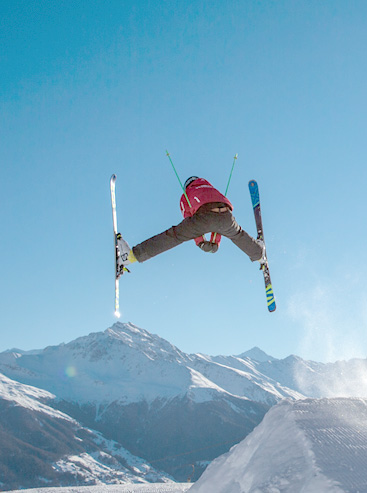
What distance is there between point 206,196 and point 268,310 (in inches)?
211

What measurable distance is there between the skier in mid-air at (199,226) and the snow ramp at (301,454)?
3768mm

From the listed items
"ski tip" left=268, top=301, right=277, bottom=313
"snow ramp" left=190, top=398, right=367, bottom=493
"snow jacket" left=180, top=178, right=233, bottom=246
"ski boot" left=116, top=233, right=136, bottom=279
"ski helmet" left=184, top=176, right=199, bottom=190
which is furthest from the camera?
"ski tip" left=268, top=301, right=277, bottom=313

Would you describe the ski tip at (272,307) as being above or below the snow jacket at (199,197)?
below

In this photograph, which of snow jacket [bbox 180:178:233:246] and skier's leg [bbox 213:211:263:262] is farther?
skier's leg [bbox 213:211:263:262]

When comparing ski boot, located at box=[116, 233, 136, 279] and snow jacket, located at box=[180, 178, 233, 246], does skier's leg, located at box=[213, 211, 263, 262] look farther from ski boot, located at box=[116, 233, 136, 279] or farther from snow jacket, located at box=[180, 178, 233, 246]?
ski boot, located at box=[116, 233, 136, 279]

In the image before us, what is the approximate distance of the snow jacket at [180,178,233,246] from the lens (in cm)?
762

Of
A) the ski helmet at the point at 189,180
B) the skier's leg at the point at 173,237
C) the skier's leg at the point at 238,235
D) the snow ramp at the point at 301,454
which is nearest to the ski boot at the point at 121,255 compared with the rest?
the skier's leg at the point at 173,237

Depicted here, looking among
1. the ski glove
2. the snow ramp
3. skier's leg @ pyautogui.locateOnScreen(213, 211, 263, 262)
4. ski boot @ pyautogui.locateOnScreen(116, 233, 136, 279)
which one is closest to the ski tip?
skier's leg @ pyautogui.locateOnScreen(213, 211, 263, 262)

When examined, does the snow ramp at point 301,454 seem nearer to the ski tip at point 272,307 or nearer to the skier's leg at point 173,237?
the skier's leg at point 173,237

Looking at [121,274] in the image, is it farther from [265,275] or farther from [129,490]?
A: [129,490]

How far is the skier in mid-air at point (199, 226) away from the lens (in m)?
7.62

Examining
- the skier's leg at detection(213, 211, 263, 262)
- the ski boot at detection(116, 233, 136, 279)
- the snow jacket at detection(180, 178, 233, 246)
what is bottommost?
the ski boot at detection(116, 233, 136, 279)

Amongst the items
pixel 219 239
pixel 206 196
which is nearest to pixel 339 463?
pixel 206 196

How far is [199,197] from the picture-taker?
7.66 metres
